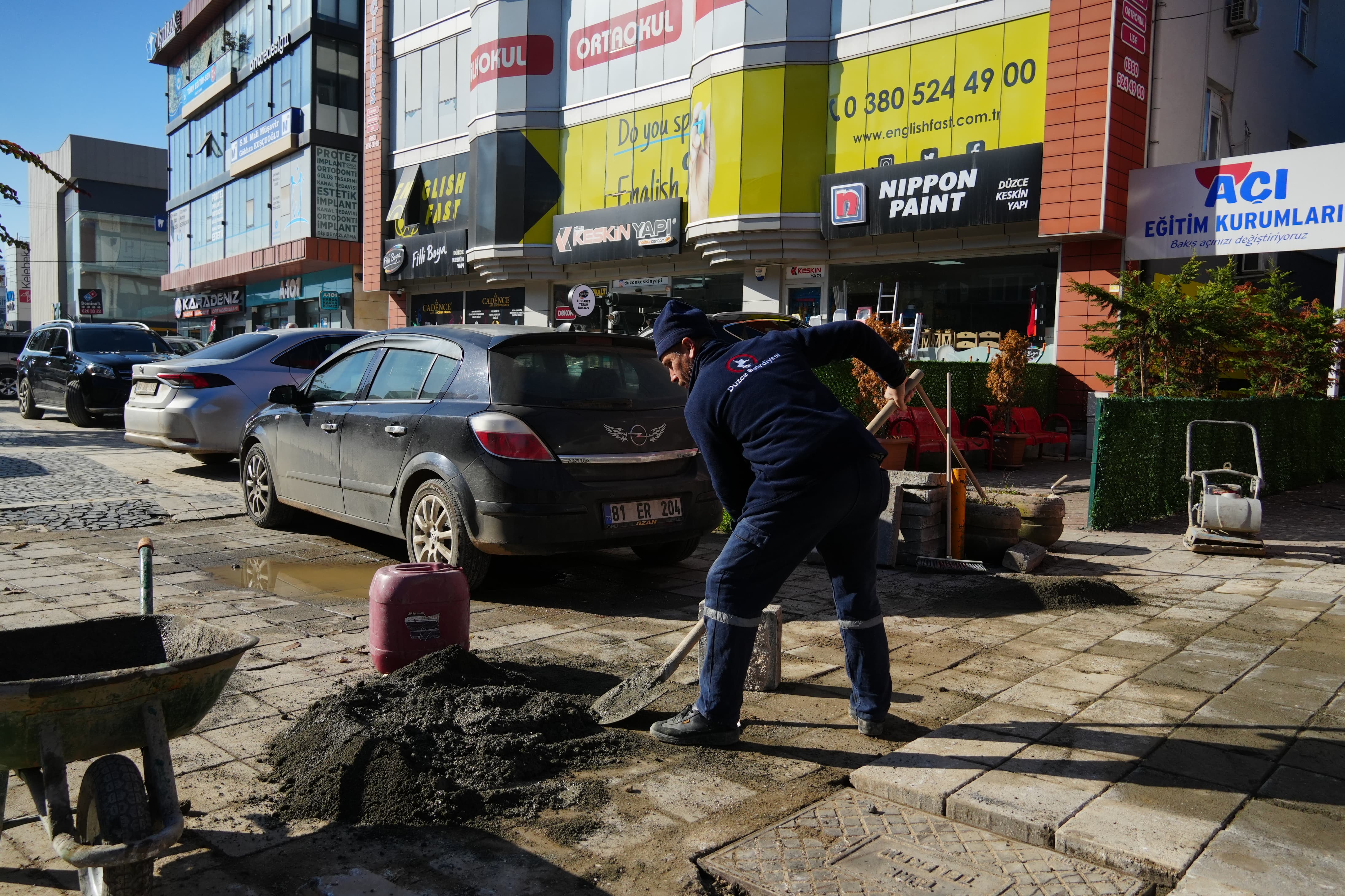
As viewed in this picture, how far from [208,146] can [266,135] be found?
8.71 metres

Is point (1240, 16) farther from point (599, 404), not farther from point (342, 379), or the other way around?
point (342, 379)

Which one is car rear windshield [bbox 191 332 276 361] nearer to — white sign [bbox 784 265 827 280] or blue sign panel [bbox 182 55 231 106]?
white sign [bbox 784 265 827 280]

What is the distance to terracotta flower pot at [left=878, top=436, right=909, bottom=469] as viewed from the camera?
10.9 m

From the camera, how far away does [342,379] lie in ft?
24.5

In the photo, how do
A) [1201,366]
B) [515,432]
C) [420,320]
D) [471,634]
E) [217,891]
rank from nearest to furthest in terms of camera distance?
[217,891], [471,634], [515,432], [1201,366], [420,320]

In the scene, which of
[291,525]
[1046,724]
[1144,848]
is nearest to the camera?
[1144,848]

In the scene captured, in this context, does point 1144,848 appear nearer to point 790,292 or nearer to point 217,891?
point 217,891

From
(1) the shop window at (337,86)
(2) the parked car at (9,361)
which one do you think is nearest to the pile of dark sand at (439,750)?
(2) the parked car at (9,361)

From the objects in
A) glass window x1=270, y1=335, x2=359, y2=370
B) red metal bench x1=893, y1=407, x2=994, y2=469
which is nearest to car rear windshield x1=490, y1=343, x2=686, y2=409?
red metal bench x1=893, y1=407, x2=994, y2=469

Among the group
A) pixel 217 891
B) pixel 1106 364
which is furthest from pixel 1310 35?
pixel 217 891

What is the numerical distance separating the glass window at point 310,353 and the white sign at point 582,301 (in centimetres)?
646

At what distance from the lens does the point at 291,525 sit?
8.27 meters

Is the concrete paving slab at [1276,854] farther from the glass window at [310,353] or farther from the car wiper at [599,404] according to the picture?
the glass window at [310,353]

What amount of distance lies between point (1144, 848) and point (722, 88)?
18199 mm
